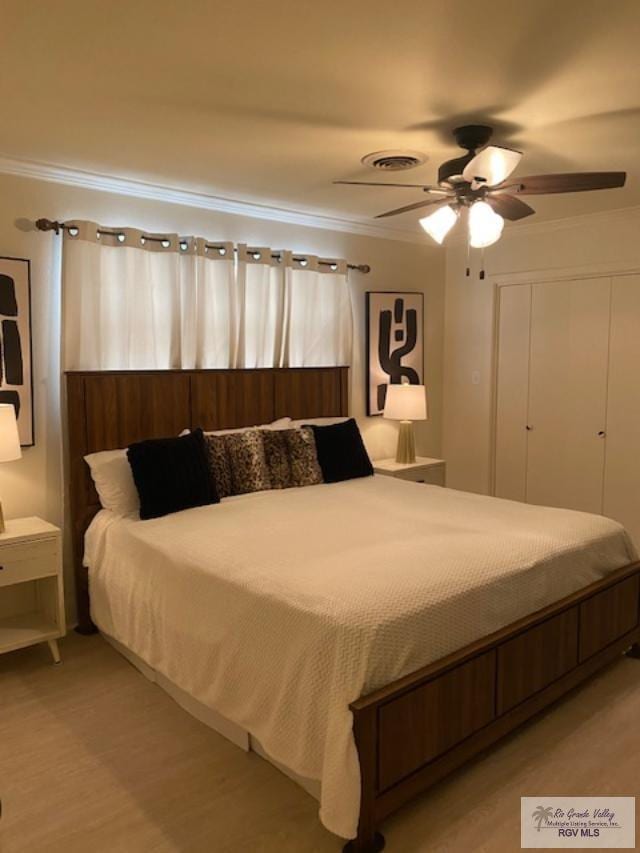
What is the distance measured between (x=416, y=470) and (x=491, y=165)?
8.86 ft

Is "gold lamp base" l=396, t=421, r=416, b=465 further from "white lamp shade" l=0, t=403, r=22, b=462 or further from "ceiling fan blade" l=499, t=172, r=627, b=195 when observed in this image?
"white lamp shade" l=0, t=403, r=22, b=462

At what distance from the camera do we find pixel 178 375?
153 inches

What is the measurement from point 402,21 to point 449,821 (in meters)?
2.52

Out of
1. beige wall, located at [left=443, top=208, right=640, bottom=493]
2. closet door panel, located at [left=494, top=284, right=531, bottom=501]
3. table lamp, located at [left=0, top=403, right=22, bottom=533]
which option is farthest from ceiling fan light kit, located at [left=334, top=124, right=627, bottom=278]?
closet door panel, located at [left=494, top=284, right=531, bottom=501]

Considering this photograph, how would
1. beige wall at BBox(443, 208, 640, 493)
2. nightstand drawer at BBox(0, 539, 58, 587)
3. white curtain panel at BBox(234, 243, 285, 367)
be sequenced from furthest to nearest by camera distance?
1. beige wall at BBox(443, 208, 640, 493)
2. white curtain panel at BBox(234, 243, 285, 367)
3. nightstand drawer at BBox(0, 539, 58, 587)

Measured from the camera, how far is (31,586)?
349 centimetres

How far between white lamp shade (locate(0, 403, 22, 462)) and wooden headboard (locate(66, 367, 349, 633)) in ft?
1.37

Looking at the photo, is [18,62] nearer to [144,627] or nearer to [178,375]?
[178,375]

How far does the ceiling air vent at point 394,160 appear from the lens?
10.4 ft

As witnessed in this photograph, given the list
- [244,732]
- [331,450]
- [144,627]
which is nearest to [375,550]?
[244,732]

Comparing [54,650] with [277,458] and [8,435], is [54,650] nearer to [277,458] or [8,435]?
[8,435]

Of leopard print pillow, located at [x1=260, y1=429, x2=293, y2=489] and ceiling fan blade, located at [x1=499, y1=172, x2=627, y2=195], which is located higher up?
ceiling fan blade, located at [x1=499, y1=172, x2=627, y2=195]

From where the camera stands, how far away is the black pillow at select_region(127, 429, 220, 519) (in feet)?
10.7

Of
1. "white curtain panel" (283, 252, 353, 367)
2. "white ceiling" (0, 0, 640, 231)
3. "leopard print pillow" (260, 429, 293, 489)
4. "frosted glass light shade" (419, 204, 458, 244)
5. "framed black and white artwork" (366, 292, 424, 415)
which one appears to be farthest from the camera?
"framed black and white artwork" (366, 292, 424, 415)
